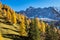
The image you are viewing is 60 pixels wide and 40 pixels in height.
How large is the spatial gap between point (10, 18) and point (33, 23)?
9600 centimetres

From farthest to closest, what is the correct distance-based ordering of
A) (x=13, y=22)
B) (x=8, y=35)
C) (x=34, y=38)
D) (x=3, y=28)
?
(x=13, y=22)
(x=3, y=28)
(x=8, y=35)
(x=34, y=38)

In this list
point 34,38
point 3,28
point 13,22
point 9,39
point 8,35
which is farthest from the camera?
point 13,22

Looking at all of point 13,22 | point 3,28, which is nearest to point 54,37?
point 3,28

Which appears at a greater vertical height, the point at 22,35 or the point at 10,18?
the point at 10,18

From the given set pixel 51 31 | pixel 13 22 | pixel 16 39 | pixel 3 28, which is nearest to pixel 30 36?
pixel 51 31

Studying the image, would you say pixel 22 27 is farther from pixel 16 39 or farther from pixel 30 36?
pixel 30 36

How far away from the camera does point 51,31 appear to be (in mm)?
103250

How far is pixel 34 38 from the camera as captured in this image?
10150cm

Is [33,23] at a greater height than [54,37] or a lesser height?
greater

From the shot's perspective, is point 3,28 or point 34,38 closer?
point 34,38

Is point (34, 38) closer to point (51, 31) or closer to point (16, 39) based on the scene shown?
point (51, 31)

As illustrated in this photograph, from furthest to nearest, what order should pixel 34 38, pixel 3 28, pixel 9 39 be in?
pixel 3 28 < pixel 9 39 < pixel 34 38

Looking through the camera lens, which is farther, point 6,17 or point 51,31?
point 6,17

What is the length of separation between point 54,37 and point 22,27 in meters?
41.2
